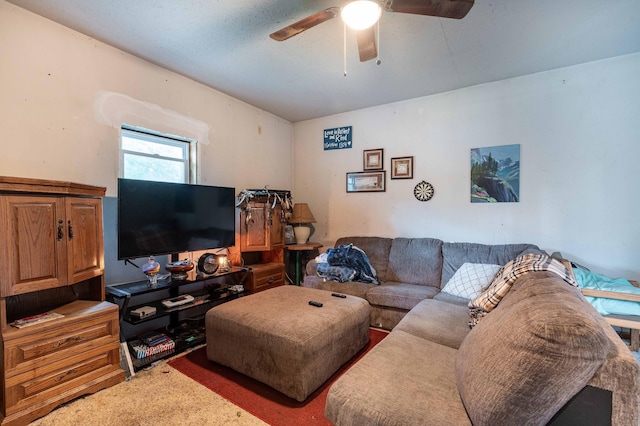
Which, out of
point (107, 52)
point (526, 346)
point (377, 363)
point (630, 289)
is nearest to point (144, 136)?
point (107, 52)

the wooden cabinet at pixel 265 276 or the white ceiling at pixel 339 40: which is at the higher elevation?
the white ceiling at pixel 339 40

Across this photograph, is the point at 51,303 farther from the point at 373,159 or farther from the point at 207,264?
the point at 373,159

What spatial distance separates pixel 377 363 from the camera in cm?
143

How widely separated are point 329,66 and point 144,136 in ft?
6.25

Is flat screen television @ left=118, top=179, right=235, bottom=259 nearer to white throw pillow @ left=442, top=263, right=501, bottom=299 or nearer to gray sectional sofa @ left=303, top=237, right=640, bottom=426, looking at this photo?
gray sectional sofa @ left=303, top=237, right=640, bottom=426

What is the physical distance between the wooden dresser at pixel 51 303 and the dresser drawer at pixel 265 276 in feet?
4.56

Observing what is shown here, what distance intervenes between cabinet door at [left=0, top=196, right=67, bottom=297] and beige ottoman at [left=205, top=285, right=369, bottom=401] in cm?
102

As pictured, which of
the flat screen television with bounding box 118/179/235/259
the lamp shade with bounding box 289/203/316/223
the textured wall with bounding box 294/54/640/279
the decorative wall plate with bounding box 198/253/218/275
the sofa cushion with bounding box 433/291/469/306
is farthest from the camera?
the lamp shade with bounding box 289/203/316/223

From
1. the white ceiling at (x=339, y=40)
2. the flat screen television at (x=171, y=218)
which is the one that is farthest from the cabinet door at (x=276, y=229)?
the white ceiling at (x=339, y=40)

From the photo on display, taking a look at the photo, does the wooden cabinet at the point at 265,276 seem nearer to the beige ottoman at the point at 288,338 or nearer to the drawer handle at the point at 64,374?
the beige ottoman at the point at 288,338

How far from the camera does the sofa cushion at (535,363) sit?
804 millimetres

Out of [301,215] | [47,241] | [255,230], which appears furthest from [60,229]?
[301,215]

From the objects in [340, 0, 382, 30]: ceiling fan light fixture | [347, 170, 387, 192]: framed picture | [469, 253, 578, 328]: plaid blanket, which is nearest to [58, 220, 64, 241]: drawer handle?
[340, 0, 382, 30]: ceiling fan light fixture

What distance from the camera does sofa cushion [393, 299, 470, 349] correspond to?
1775mm
